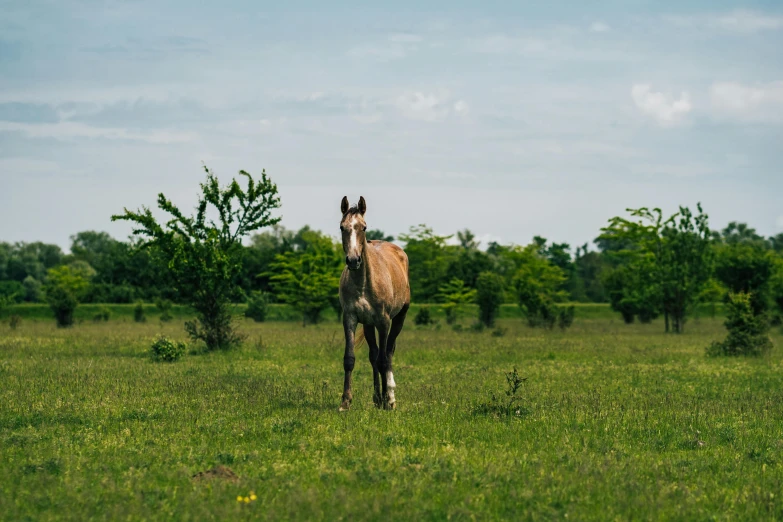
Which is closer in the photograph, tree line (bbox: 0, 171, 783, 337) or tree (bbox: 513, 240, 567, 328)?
tree line (bbox: 0, 171, 783, 337)

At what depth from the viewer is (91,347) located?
2609 centimetres

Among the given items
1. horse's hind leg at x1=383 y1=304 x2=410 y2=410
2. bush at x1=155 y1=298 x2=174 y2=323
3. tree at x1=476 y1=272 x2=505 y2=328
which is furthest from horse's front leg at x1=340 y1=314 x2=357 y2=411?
bush at x1=155 y1=298 x2=174 y2=323

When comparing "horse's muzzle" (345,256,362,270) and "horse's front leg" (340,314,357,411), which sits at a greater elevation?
"horse's muzzle" (345,256,362,270)

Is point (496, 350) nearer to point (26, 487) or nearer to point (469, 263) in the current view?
point (26, 487)

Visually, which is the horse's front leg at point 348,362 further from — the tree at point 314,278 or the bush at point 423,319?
the tree at point 314,278

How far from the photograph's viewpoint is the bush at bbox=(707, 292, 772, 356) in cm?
2669

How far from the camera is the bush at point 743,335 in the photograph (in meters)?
26.7

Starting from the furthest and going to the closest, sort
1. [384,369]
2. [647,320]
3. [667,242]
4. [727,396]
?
1. [647,320]
2. [667,242]
3. [727,396]
4. [384,369]

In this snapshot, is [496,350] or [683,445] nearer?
[683,445]

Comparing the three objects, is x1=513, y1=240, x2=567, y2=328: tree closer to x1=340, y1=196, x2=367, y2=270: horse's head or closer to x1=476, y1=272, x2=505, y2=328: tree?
x1=476, y1=272, x2=505, y2=328: tree

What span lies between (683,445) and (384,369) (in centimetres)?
509

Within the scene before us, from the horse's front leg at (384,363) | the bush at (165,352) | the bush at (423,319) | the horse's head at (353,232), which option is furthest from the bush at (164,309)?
the horse's head at (353,232)

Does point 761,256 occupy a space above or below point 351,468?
above

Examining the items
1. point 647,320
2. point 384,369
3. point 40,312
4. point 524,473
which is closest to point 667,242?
point 647,320
